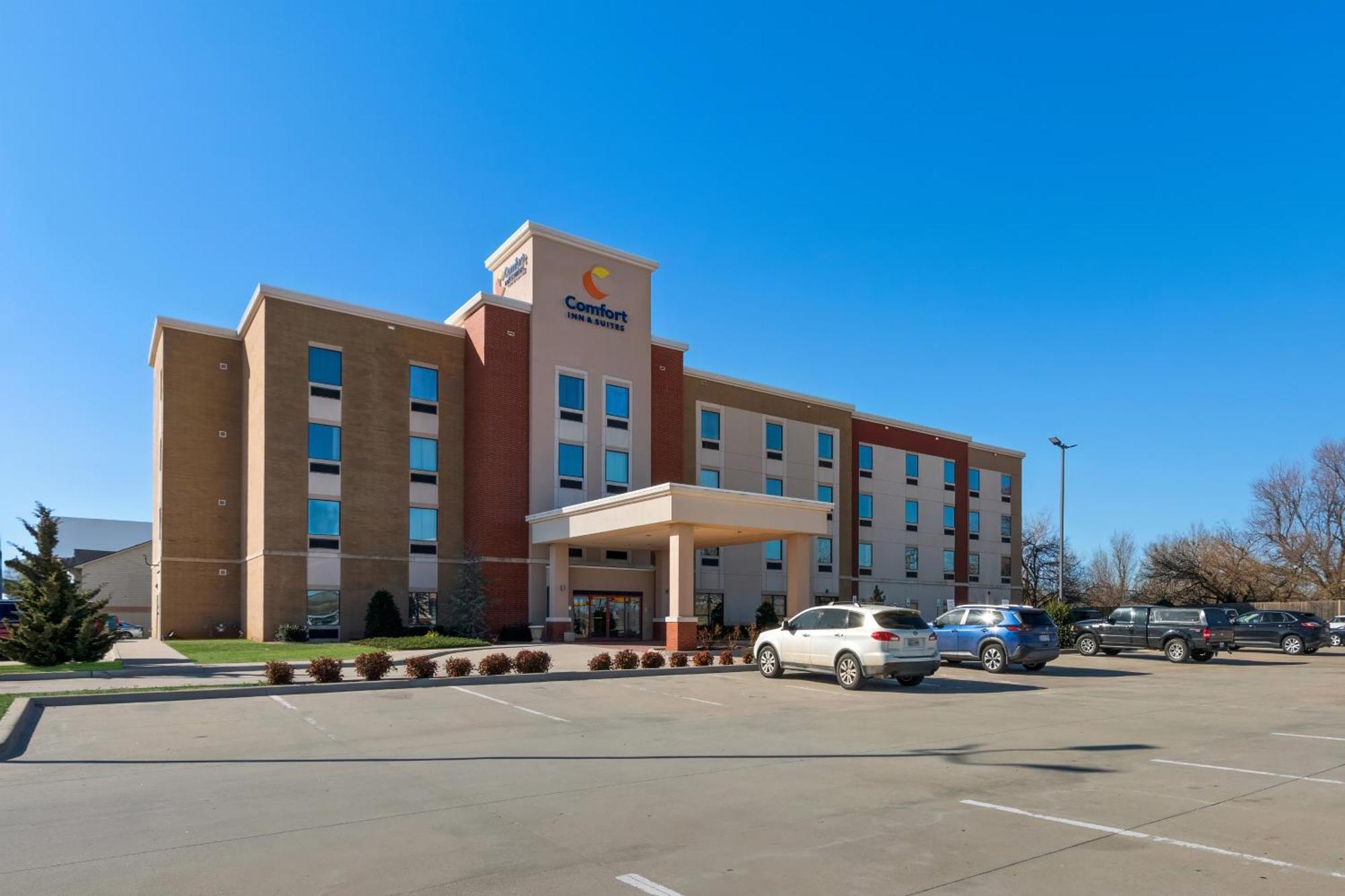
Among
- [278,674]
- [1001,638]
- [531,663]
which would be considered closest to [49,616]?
[278,674]

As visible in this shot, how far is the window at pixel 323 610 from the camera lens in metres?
35.0

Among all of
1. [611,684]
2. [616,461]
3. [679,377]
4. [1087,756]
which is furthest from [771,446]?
[1087,756]

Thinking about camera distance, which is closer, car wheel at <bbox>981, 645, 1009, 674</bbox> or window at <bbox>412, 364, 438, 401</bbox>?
car wheel at <bbox>981, 645, 1009, 674</bbox>

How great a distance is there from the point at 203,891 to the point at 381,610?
30.7 m

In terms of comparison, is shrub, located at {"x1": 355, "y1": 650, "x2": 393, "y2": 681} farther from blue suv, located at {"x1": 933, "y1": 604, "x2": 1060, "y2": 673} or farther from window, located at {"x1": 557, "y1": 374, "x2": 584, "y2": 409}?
window, located at {"x1": 557, "y1": 374, "x2": 584, "y2": 409}

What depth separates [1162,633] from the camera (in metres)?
29.2

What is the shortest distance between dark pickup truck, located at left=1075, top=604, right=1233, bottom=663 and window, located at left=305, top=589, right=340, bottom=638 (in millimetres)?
26340

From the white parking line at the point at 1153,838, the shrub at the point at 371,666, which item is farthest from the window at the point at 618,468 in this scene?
the white parking line at the point at 1153,838

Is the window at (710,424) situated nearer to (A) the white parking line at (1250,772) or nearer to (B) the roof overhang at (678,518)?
(B) the roof overhang at (678,518)

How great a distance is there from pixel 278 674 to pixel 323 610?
62.3ft

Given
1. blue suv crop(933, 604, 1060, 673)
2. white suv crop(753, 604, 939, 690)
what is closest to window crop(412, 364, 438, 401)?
white suv crop(753, 604, 939, 690)

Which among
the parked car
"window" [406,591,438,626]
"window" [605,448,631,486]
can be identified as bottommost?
the parked car

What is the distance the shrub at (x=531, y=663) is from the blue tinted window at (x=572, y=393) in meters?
20.8

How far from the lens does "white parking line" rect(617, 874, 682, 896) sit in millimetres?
5820
